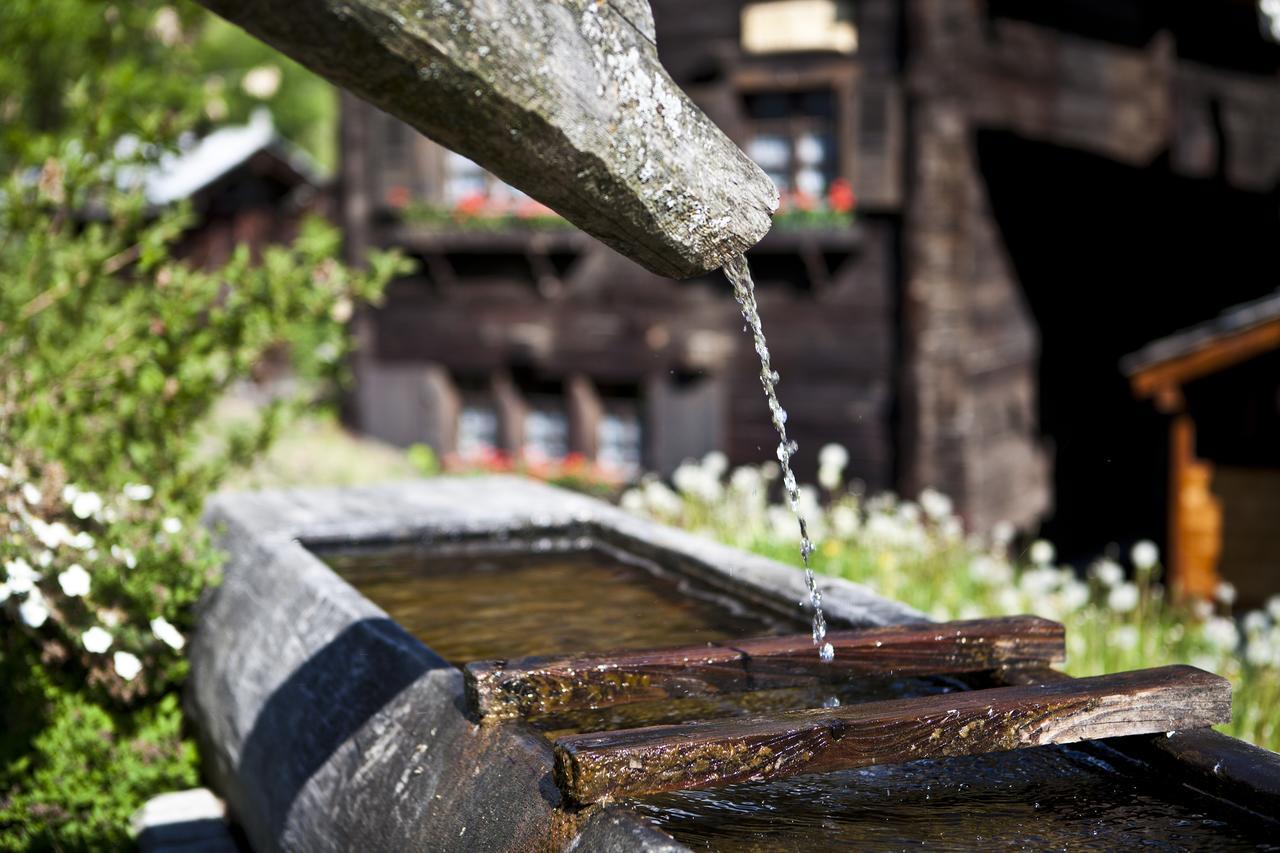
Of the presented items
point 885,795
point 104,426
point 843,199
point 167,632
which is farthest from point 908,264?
point 885,795

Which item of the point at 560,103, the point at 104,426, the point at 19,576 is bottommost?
the point at 19,576

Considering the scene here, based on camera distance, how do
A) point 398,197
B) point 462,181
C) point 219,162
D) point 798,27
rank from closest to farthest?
1. point 798,27
2. point 398,197
3. point 462,181
4. point 219,162

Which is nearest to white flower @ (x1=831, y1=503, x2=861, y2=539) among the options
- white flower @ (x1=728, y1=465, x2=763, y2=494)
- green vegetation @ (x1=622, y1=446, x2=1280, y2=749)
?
green vegetation @ (x1=622, y1=446, x2=1280, y2=749)

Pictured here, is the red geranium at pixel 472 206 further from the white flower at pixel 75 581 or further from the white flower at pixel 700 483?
the white flower at pixel 75 581

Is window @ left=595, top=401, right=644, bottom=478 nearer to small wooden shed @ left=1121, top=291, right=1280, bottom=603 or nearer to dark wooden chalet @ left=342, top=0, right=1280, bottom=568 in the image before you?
dark wooden chalet @ left=342, top=0, right=1280, bottom=568

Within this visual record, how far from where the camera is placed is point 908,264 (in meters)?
10.5

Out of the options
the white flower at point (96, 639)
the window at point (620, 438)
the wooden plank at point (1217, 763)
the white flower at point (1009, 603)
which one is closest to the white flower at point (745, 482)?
the white flower at point (1009, 603)

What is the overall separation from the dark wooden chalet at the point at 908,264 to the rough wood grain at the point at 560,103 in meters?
8.20

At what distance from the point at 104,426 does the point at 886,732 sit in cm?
424

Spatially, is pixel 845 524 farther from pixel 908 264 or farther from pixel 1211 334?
pixel 908 264

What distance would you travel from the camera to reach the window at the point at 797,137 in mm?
10898

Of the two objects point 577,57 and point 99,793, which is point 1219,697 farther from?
point 99,793

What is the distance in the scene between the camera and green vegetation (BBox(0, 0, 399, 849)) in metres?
4.41

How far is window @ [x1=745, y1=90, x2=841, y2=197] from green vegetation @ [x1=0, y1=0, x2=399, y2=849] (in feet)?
15.1
